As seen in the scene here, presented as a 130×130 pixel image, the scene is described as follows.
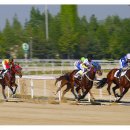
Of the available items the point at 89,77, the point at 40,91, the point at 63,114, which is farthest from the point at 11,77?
the point at 63,114

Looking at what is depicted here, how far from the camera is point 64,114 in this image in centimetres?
1377

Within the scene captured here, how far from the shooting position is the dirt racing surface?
39.2ft

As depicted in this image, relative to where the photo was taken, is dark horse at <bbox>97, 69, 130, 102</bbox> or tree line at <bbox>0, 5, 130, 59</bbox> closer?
dark horse at <bbox>97, 69, 130, 102</bbox>

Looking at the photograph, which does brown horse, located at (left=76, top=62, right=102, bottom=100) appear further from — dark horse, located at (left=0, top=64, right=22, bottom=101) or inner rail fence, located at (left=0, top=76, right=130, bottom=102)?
dark horse, located at (left=0, top=64, right=22, bottom=101)

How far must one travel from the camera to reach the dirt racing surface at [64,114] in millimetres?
11938

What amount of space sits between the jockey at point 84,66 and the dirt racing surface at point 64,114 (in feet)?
3.89

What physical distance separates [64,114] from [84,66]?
433 cm

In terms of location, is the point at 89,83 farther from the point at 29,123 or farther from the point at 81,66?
the point at 29,123

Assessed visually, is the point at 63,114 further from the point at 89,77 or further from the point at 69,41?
the point at 69,41

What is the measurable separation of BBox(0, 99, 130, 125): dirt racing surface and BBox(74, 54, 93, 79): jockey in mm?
1186

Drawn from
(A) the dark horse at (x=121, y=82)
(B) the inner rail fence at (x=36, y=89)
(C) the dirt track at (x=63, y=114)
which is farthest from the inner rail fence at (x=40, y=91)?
(C) the dirt track at (x=63, y=114)

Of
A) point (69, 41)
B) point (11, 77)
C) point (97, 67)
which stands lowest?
point (11, 77)

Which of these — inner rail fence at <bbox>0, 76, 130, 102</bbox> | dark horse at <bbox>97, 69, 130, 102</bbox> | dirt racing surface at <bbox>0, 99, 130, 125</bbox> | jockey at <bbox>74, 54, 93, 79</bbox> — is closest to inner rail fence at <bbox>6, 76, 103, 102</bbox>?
inner rail fence at <bbox>0, 76, 130, 102</bbox>

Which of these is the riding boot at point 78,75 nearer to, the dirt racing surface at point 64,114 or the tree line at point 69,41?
the dirt racing surface at point 64,114
